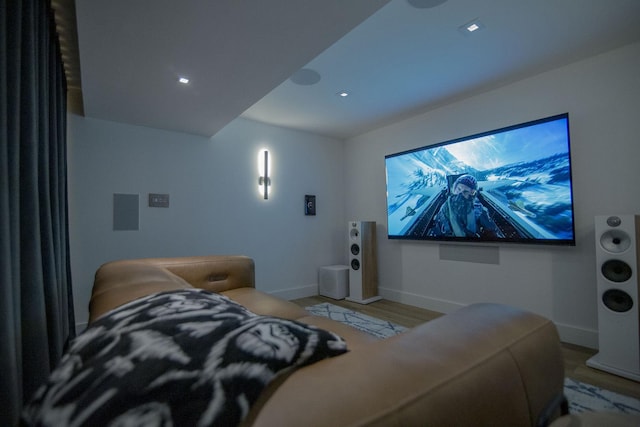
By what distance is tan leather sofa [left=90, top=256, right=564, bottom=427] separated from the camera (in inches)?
14.9

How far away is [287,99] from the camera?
3264mm

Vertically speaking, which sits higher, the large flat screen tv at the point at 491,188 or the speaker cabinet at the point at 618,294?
the large flat screen tv at the point at 491,188

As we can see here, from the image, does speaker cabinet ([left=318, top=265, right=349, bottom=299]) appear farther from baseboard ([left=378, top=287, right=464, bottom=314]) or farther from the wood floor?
baseboard ([left=378, top=287, right=464, bottom=314])

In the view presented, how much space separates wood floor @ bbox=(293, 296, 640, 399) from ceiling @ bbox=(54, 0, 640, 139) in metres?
2.58

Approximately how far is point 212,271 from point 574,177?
132 inches

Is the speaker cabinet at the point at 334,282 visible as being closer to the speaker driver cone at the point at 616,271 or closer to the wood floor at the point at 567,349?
the wood floor at the point at 567,349

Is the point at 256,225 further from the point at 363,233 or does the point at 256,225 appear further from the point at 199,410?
the point at 199,410

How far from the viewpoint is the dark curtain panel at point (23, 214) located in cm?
103

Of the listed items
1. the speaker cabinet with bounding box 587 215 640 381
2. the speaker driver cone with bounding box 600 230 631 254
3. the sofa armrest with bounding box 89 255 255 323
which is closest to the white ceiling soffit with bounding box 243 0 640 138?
the speaker cabinet with bounding box 587 215 640 381

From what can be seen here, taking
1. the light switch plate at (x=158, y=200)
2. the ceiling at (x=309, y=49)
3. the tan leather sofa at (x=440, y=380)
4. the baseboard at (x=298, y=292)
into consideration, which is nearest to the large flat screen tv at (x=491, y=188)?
the ceiling at (x=309, y=49)

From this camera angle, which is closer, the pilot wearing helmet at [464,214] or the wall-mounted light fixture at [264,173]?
the pilot wearing helmet at [464,214]

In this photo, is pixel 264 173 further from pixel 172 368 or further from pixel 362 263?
pixel 172 368

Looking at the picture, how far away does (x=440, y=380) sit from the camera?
1.51 ft

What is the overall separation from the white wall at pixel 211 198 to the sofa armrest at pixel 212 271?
123 centimetres
